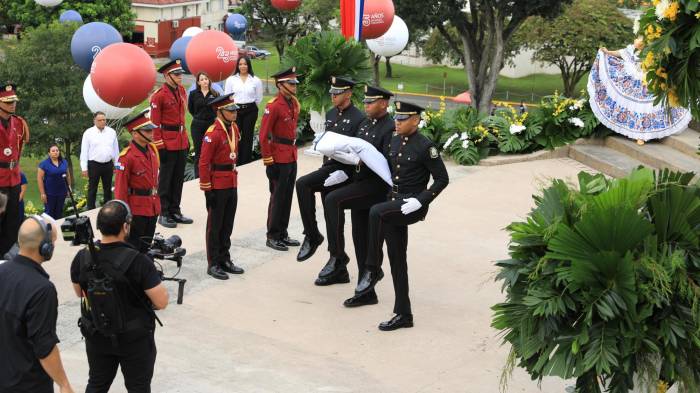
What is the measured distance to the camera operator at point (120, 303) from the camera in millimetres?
5809

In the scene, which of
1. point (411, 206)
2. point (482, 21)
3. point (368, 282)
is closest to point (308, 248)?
point (368, 282)

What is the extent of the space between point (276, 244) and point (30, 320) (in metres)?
5.36

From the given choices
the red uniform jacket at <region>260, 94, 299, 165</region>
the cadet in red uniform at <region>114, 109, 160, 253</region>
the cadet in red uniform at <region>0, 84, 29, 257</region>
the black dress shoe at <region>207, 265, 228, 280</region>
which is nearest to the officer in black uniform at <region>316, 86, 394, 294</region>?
the black dress shoe at <region>207, 265, 228, 280</region>

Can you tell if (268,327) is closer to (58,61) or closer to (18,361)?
(18,361)

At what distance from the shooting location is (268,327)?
27.5ft

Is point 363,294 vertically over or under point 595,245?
under

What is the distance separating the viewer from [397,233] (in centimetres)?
843

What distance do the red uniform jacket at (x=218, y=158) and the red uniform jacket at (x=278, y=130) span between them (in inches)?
30.8

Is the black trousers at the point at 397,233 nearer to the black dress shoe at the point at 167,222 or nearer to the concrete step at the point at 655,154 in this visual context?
the black dress shoe at the point at 167,222

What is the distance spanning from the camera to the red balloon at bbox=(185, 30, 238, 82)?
15.1 meters

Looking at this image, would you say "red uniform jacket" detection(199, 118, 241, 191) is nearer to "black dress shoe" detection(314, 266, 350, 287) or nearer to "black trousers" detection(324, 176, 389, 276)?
"black trousers" detection(324, 176, 389, 276)

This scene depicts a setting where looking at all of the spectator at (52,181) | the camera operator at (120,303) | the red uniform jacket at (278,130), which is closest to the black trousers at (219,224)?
the red uniform jacket at (278,130)

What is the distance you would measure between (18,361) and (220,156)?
450cm

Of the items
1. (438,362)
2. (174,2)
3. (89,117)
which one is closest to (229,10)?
(174,2)
